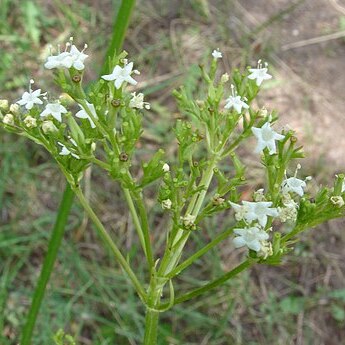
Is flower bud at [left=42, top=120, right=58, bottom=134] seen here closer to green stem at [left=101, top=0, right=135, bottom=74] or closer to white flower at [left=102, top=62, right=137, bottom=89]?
white flower at [left=102, top=62, right=137, bottom=89]

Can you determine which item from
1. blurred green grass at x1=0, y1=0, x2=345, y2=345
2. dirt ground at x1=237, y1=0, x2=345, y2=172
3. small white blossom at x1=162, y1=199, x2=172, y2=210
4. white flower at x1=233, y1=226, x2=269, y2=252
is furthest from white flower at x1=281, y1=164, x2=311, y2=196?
dirt ground at x1=237, y1=0, x2=345, y2=172

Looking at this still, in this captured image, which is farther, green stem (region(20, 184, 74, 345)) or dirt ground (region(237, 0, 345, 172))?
dirt ground (region(237, 0, 345, 172))

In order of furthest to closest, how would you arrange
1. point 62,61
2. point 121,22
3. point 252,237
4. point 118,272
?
point 118,272 < point 121,22 < point 62,61 < point 252,237

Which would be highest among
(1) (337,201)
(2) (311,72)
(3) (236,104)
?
(2) (311,72)

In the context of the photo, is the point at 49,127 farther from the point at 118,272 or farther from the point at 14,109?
the point at 118,272

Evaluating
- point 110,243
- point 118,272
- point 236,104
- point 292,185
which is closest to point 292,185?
point 292,185

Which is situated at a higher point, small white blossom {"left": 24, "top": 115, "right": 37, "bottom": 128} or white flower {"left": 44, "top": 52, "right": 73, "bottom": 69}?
white flower {"left": 44, "top": 52, "right": 73, "bottom": 69}
